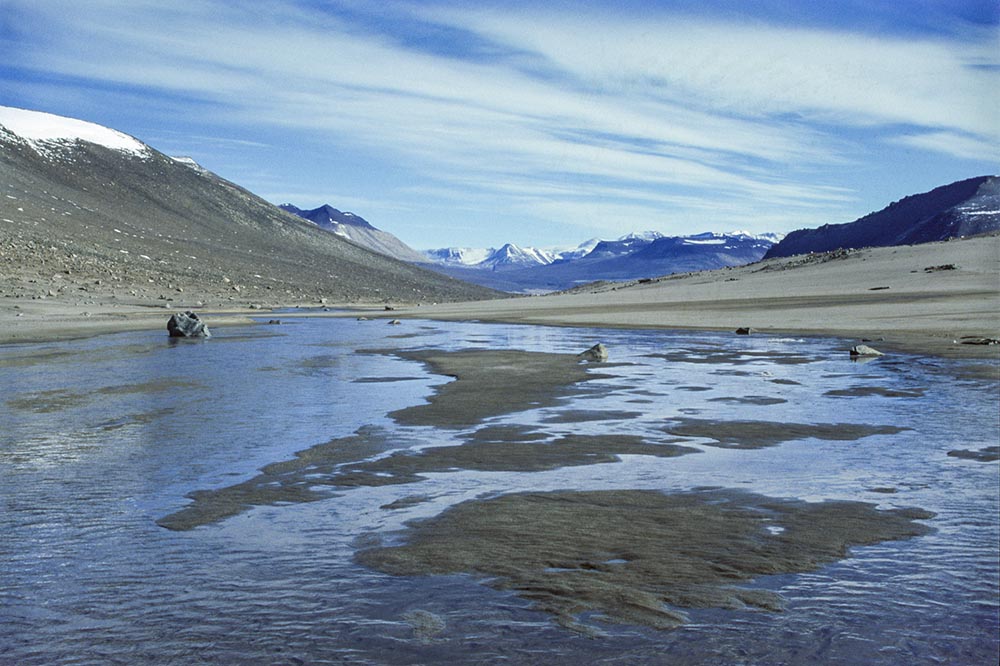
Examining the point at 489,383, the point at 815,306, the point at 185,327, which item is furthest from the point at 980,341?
the point at 185,327

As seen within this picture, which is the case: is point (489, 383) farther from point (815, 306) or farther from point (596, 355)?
point (815, 306)

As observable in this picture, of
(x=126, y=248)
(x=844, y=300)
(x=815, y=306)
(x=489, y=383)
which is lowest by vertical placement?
(x=489, y=383)

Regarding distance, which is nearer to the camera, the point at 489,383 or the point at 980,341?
the point at 489,383

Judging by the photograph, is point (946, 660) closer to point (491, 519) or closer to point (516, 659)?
point (516, 659)

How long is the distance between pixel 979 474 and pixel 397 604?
8.14 m

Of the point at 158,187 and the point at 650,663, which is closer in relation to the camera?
the point at 650,663

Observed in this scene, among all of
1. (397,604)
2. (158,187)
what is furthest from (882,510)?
(158,187)

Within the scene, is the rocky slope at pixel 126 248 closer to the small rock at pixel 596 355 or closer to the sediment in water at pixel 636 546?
the small rock at pixel 596 355

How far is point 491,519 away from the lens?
982cm

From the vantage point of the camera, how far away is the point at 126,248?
138 m

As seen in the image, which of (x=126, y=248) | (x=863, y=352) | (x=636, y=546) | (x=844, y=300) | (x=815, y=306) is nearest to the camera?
(x=636, y=546)

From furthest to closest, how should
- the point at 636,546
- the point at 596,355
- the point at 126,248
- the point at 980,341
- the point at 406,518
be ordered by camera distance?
the point at 126,248 → the point at 980,341 → the point at 596,355 → the point at 406,518 → the point at 636,546

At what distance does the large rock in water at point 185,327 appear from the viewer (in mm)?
43406

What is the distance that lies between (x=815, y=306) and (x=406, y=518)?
5013 centimetres
